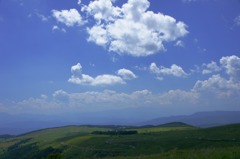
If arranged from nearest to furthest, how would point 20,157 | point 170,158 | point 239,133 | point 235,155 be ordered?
point 235,155 < point 170,158 < point 239,133 < point 20,157

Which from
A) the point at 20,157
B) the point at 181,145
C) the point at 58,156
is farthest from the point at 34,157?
the point at 58,156

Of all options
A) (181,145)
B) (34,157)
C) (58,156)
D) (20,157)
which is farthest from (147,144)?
(58,156)

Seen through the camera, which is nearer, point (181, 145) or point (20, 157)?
point (181, 145)

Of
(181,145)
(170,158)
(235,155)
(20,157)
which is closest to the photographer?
A: (235,155)

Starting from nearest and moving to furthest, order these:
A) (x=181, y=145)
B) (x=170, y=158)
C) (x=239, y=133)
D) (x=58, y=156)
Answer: (x=170, y=158) < (x=58, y=156) < (x=181, y=145) < (x=239, y=133)

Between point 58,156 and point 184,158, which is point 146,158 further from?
point 58,156

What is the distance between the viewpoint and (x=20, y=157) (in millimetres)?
195500

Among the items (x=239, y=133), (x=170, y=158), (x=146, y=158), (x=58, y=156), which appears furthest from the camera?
(x=239, y=133)

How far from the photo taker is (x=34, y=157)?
589 feet

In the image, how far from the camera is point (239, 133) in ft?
432

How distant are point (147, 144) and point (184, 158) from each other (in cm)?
12123

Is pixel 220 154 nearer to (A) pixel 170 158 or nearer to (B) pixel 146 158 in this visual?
(A) pixel 170 158

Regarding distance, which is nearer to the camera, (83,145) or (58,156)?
(58,156)

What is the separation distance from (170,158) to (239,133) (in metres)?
122
